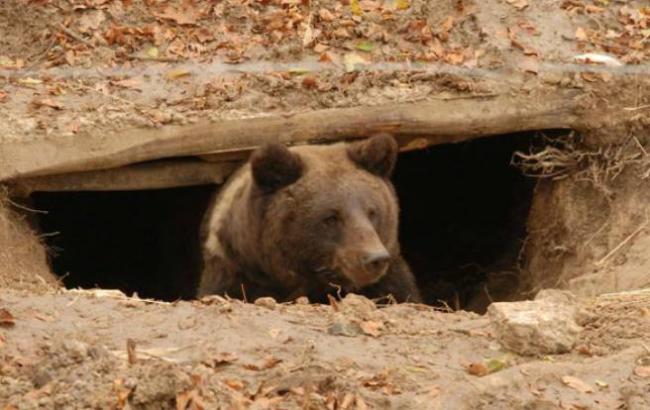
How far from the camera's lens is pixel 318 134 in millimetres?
9805

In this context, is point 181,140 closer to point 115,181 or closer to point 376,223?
point 115,181

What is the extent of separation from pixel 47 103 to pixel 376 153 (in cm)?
237

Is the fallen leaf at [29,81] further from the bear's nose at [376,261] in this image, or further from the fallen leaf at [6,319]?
the fallen leaf at [6,319]

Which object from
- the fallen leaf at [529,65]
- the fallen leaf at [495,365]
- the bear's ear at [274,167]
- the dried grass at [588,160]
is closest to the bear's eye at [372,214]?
the bear's ear at [274,167]

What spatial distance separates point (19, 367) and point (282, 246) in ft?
11.1

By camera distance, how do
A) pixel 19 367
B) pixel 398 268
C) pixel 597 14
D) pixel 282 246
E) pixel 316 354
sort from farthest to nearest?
pixel 597 14
pixel 398 268
pixel 282 246
pixel 316 354
pixel 19 367

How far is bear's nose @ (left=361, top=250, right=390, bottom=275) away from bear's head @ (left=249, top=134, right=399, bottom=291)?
15 centimetres

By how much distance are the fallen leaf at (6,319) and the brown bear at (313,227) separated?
2.53m

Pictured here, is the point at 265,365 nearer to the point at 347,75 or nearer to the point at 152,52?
the point at 347,75

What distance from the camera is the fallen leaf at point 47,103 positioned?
9.39 m

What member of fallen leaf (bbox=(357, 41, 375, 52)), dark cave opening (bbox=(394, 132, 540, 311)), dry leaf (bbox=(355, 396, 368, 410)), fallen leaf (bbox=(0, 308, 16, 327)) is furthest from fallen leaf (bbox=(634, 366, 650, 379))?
dark cave opening (bbox=(394, 132, 540, 311))

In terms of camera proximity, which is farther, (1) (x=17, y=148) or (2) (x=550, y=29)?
(2) (x=550, y=29)

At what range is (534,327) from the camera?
633 centimetres

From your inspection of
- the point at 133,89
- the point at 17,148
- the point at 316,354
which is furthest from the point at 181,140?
the point at 316,354
